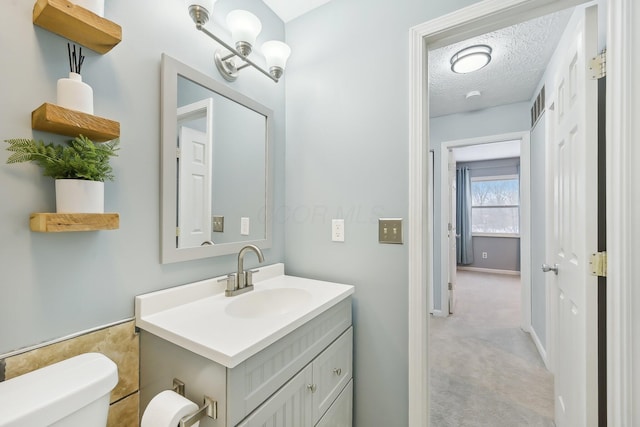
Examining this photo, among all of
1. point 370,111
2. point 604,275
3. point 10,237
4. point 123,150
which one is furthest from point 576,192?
point 10,237

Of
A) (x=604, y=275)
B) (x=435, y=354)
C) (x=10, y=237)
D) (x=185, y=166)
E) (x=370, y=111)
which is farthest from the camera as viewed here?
(x=435, y=354)

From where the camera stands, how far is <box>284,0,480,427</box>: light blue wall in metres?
1.28

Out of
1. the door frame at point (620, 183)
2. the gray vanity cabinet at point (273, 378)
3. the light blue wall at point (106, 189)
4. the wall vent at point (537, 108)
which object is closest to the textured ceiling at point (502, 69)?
the wall vent at point (537, 108)

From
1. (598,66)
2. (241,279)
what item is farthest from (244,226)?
(598,66)

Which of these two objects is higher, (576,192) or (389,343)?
(576,192)

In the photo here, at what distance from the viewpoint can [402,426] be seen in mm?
1250

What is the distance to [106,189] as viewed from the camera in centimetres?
86

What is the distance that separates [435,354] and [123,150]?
8.97ft

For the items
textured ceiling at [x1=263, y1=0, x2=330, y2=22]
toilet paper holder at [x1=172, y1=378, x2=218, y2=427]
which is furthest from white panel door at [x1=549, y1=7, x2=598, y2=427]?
toilet paper holder at [x1=172, y1=378, x2=218, y2=427]

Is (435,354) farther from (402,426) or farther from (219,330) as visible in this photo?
(219,330)

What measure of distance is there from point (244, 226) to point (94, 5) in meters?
0.95

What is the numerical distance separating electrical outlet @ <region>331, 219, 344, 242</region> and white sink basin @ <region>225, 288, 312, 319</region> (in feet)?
1.10

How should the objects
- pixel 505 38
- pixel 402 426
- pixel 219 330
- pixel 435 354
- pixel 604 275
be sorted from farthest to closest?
pixel 435 354 < pixel 505 38 < pixel 402 426 < pixel 604 275 < pixel 219 330

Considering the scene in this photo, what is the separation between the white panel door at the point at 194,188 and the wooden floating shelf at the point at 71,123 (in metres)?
0.31
